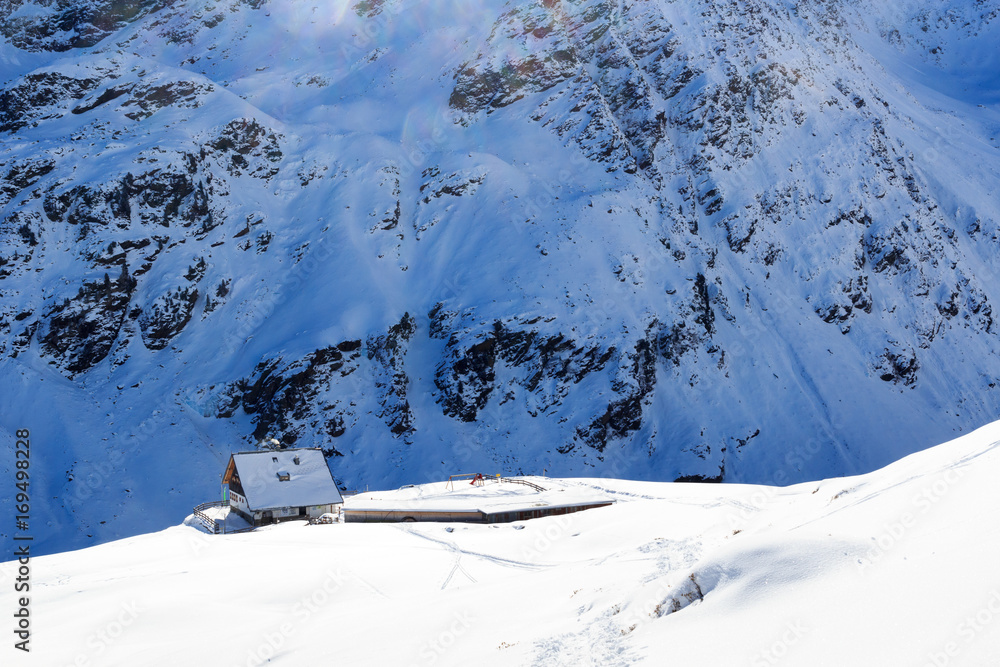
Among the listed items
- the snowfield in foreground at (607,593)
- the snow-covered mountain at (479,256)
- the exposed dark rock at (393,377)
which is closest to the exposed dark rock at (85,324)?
the snow-covered mountain at (479,256)

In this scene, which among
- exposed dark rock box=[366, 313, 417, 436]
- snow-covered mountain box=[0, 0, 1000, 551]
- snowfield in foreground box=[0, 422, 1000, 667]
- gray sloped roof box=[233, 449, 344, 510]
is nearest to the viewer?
snowfield in foreground box=[0, 422, 1000, 667]

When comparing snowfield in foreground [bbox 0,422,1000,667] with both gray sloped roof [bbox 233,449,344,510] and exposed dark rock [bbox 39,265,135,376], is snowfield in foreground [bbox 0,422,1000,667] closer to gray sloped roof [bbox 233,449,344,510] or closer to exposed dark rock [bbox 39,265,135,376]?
gray sloped roof [bbox 233,449,344,510]

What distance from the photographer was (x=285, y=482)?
32250 mm

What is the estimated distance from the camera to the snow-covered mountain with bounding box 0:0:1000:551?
4138cm

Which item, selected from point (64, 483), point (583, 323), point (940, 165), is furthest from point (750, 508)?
point (940, 165)

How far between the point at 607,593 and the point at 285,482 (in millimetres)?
25265

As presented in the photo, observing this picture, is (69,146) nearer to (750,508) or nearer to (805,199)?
(750,508)

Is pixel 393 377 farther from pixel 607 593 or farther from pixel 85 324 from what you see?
pixel 607 593

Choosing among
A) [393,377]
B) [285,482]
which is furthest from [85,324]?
[285,482]

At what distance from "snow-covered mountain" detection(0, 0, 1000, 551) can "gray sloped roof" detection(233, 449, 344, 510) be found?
6.63 m

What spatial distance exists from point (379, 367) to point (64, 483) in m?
18.7

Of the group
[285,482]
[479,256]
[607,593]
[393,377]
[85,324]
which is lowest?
[393,377]

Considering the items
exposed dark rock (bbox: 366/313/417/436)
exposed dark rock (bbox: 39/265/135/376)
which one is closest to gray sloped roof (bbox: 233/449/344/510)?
exposed dark rock (bbox: 366/313/417/436)

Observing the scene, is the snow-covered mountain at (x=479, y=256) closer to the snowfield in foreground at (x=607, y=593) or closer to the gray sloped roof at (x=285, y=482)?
the gray sloped roof at (x=285, y=482)
